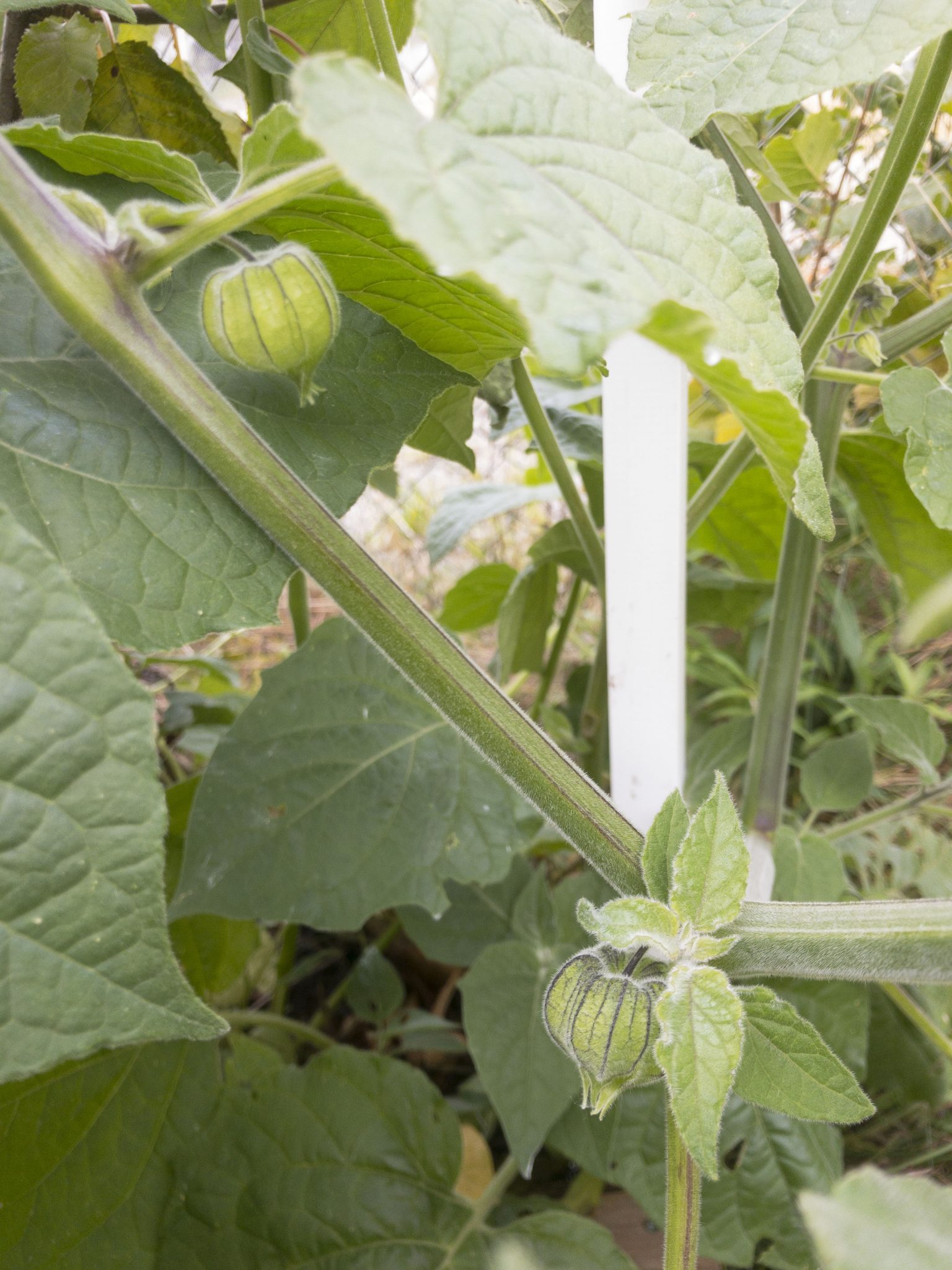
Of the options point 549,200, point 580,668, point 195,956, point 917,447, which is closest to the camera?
point 549,200

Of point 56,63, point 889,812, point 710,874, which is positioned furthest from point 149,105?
point 889,812

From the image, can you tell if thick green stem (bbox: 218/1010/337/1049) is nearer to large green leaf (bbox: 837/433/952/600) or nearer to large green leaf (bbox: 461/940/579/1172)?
large green leaf (bbox: 461/940/579/1172)

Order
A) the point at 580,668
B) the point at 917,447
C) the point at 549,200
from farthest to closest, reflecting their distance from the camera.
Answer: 1. the point at 580,668
2. the point at 917,447
3. the point at 549,200

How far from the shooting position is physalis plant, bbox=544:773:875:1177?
1.15ft

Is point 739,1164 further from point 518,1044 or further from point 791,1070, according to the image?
point 791,1070

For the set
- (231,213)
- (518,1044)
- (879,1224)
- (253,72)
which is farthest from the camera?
(518,1044)

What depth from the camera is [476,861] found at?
0.67 meters

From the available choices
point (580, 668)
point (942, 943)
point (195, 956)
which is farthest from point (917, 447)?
point (195, 956)

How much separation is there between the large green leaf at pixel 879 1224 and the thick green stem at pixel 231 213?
0.33 metres

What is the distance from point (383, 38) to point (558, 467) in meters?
0.31

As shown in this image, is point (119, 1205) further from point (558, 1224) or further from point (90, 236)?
point (90, 236)

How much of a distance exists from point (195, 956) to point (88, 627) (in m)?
0.64

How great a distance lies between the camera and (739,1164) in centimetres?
75

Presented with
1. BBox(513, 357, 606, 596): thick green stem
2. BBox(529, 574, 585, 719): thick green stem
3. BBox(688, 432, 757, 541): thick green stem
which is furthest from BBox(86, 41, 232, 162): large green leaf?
BBox(529, 574, 585, 719): thick green stem
